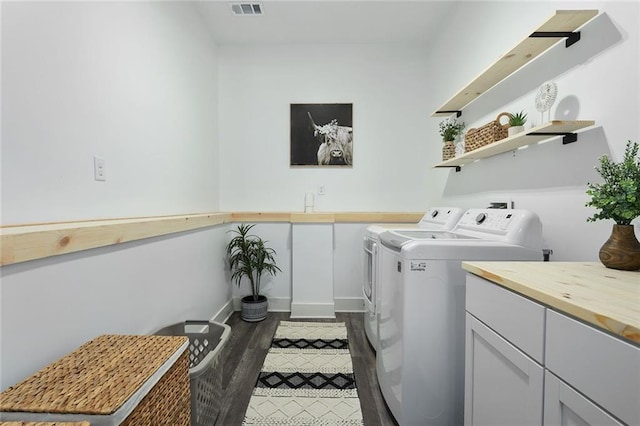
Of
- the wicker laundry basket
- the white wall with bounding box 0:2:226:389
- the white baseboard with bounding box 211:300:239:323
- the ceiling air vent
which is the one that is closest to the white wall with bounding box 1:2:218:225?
the white wall with bounding box 0:2:226:389

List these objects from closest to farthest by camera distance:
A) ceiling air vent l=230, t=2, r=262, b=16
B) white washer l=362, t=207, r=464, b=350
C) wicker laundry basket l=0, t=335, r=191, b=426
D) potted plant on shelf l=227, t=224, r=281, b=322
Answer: wicker laundry basket l=0, t=335, r=191, b=426
white washer l=362, t=207, r=464, b=350
ceiling air vent l=230, t=2, r=262, b=16
potted plant on shelf l=227, t=224, r=281, b=322

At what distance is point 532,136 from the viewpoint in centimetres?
136

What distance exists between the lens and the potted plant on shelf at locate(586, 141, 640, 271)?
2.78 ft

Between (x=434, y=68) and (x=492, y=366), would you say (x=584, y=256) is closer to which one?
(x=492, y=366)

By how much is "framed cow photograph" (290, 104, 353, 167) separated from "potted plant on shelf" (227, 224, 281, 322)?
3.19 ft

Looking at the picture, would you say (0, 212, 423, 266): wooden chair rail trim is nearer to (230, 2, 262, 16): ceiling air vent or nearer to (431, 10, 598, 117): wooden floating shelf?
(230, 2, 262, 16): ceiling air vent

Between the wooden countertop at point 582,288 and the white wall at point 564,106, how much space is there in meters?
0.37

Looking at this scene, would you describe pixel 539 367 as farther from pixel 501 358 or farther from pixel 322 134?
pixel 322 134

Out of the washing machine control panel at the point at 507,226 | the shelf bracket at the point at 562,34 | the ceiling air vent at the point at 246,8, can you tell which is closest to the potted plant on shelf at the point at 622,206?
the washing machine control panel at the point at 507,226

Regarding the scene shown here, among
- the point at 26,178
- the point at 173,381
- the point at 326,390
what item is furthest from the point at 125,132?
the point at 326,390

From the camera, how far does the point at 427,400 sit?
4.17 feet

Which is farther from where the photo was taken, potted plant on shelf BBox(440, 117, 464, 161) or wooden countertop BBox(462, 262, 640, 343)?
potted plant on shelf BBox(440, 117, 464, 161)

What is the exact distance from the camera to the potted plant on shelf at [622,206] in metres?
0.85

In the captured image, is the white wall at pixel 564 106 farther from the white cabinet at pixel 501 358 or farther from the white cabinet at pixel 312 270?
the white cabinet at pixel 312 270
